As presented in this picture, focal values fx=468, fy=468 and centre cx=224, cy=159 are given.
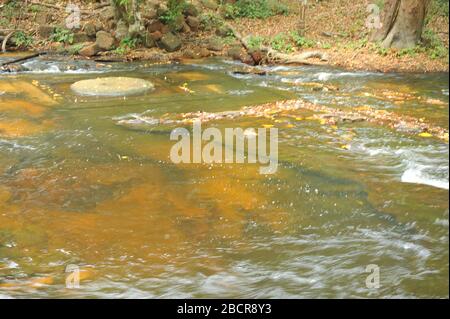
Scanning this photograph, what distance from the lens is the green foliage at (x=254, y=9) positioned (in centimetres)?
2342

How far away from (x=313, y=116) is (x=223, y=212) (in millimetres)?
4540

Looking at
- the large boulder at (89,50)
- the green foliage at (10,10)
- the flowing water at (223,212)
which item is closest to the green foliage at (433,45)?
the flowing water at (223,212)

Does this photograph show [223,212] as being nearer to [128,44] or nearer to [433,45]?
[433,45]

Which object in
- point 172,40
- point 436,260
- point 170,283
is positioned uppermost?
point 172,40

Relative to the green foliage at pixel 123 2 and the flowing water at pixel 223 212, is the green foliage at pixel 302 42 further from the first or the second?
the flowing water at pixel 223 212

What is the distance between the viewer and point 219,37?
20.5 m

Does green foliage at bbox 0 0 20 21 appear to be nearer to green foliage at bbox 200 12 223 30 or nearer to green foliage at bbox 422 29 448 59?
green foliage at bbox 200 12 223 30

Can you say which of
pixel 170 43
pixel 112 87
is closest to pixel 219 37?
pixel 170 43

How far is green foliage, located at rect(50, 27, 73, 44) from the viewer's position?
19.3 metres

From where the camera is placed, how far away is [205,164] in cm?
713

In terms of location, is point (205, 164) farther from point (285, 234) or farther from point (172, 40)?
point (172, 40)

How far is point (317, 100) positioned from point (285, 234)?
6.51 m
